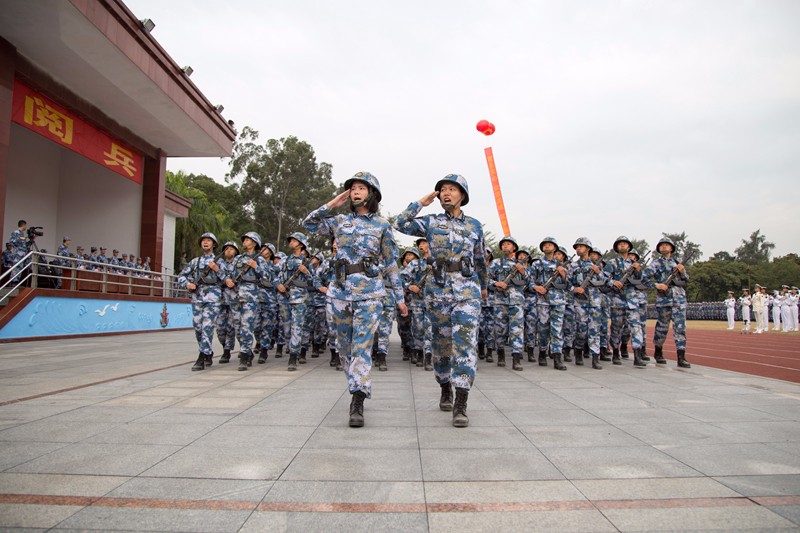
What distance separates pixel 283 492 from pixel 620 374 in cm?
636

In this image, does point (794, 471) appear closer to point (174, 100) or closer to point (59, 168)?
point (174, 100)

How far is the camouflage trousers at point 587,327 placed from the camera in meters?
8.47

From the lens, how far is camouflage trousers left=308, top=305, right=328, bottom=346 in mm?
9820

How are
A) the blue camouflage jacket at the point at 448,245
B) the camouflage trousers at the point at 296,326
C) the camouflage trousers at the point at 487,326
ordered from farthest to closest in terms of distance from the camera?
the camouflage trousers at the point at 487,326 → the camouflage trousers at the point at 296,326 → the blue camouflage jacket at the point at 448,245

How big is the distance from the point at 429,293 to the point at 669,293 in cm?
587

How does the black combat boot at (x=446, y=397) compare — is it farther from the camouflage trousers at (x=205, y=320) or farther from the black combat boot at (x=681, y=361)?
the black combat boot at (x=681, y=361)

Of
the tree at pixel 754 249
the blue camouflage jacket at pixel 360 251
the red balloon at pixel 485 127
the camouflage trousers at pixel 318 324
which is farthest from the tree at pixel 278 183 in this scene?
the tree at pixel 754 249

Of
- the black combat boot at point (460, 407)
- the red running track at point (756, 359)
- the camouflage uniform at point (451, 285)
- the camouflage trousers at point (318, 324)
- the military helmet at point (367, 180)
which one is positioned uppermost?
the military helmet at point (367, 180)

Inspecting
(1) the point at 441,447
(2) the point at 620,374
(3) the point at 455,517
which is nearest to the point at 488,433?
(1) the point at 441,447

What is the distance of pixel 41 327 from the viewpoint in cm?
1280

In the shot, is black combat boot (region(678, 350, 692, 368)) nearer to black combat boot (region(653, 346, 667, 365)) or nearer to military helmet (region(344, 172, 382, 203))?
black combat boot (region(653, 346, 667, 365))

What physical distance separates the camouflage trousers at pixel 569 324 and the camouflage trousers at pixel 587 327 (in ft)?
0.20

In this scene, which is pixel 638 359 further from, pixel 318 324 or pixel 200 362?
pixel 200 362

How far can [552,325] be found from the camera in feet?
27.3
